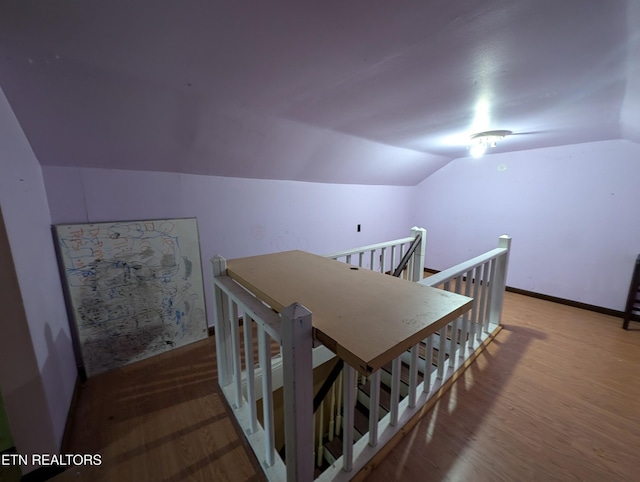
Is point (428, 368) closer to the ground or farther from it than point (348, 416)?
closer to the ground

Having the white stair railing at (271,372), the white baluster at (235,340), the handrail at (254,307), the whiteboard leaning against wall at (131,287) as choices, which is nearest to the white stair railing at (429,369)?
the white stair railing at (271,372)

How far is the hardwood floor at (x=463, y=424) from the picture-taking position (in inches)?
45.4

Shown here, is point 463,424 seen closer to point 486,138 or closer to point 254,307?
point 254,307

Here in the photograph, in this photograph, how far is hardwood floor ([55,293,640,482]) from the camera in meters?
1.15

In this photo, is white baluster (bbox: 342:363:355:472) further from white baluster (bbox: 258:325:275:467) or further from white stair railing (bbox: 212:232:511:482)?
white baluster (bbox: 258:325:275:467)

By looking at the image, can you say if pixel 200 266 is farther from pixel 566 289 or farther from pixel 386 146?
pixel 566 289

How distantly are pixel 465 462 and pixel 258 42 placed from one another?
2.05 m

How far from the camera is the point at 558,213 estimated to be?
2900 mm

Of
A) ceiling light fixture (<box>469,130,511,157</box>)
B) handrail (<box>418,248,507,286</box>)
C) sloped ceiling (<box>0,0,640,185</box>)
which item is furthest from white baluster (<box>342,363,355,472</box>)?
ceiling light fixture (<box>469,130,511,157</box>)

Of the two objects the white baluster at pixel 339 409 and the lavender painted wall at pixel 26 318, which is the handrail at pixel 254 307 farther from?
the white baluster at pixel 339 409

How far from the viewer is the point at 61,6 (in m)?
0.77

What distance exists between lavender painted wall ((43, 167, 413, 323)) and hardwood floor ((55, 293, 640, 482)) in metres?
0.84

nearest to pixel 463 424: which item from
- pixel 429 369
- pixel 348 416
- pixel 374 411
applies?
pixel 429 369

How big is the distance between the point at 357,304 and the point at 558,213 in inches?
132
